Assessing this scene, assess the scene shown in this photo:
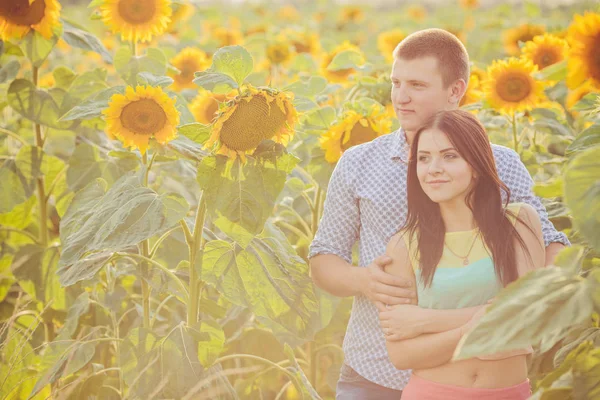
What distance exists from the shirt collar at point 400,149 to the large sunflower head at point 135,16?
109 cm

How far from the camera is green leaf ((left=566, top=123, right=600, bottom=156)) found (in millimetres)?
1638

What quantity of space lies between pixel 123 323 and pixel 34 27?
1.11m

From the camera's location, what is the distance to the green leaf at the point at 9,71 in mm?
2758

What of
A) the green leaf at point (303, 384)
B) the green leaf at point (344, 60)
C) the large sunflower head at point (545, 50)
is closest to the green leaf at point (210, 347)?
the green leaf at point (303, 384)

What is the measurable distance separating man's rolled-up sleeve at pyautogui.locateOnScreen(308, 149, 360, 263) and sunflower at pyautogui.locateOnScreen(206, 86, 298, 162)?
0.29 meters

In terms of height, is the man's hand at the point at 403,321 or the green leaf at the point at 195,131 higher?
the green leaf at the point at 195,131

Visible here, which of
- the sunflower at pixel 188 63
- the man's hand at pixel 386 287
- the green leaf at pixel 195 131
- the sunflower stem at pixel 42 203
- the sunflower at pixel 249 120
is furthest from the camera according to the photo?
the sunflower at pixel 188 63

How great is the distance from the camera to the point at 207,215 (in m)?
2.48

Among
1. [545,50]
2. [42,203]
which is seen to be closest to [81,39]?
[42,203]

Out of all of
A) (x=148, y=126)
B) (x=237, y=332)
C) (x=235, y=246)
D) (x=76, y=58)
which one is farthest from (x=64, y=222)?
(x=76, y=58)

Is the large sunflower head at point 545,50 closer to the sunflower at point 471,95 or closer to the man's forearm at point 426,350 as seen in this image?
the sunflower at point 471,95

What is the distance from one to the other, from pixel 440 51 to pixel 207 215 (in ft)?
2.93

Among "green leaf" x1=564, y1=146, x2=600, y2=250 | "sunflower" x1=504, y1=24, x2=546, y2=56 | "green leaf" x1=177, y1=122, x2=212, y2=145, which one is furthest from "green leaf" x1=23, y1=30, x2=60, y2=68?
"sunflower" x1=504, y1=24, x2=546, y2=56

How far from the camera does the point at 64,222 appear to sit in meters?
2.29
